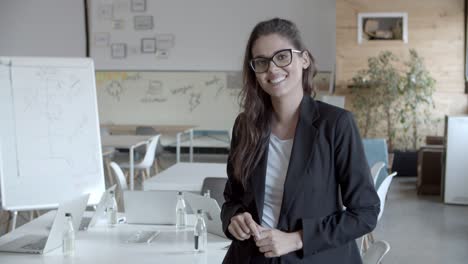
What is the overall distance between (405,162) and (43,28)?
260 inches

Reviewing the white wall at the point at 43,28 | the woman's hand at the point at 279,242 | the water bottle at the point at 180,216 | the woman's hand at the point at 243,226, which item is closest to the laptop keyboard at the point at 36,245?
the water bottle at the point at 180,216

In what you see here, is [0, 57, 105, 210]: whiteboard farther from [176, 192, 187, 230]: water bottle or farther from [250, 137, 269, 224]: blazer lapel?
[250, 137, 269, 224]: blazer lapel

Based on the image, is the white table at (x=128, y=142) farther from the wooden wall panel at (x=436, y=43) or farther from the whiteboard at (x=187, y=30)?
the wooden wall panel at (x=436, y=43)

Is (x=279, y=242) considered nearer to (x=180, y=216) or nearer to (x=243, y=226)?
(x=243, y=226)

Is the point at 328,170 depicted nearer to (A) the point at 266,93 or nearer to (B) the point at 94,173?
(A) the point at 266,93

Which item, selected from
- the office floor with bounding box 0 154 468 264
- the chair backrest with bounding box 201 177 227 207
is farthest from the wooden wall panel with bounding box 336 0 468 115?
the chair backrest with bounding box 201 177 227 207

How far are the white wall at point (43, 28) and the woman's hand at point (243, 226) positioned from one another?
29.5 ft

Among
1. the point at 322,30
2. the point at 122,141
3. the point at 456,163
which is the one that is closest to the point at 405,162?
the point at 456,163

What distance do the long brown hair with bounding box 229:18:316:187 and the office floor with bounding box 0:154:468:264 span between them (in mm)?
3301

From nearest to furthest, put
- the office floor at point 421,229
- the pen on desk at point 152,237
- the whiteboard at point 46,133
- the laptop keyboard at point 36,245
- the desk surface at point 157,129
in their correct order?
the laptop keyboard at point 36,245, the pen on desk at point 152,237, the whiteboard at point 46,133, the office floor at point 421,229, the desk surface at point 157,129

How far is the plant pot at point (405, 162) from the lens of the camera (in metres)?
8.56

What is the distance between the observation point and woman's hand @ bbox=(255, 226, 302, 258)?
153cm

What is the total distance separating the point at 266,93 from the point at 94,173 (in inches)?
73.9

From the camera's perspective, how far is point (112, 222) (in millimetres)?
2957
